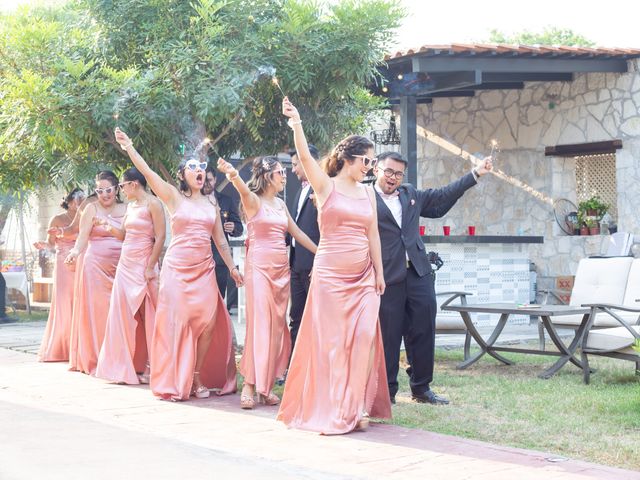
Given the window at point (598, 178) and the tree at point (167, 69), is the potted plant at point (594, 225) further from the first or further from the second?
the tree at point (167, 69)

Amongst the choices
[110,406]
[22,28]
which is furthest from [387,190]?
[22,28]

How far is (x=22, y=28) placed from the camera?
9195 mm

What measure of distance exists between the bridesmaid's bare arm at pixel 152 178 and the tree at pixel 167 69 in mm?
924

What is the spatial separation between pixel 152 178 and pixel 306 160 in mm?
1939

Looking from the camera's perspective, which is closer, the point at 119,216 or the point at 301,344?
the point at 301,344

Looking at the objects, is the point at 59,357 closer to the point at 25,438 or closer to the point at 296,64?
the point at 296,64

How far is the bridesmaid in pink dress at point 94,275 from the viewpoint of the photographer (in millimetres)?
9820

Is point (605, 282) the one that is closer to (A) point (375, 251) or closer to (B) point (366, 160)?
(A) point (375, 251)

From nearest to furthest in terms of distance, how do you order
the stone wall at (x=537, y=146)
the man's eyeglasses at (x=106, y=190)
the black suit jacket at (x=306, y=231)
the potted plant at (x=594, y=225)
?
the black suit jacket at (x=306, y=231)
the man's eyeglasses at (x=106, y=190)
the stone wall at (x=537, y=146)
the potted plant at (x=594, y=225)

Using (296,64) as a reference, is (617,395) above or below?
below

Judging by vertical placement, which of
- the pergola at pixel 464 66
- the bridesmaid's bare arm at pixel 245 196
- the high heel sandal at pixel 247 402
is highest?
the pergola at pixel 464 66

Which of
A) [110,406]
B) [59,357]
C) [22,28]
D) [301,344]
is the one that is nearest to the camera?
[301,344]

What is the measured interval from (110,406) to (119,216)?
2753 mm

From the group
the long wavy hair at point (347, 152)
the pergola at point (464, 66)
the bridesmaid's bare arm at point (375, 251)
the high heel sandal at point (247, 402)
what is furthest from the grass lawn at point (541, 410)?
the pergola at point (464, 66)
